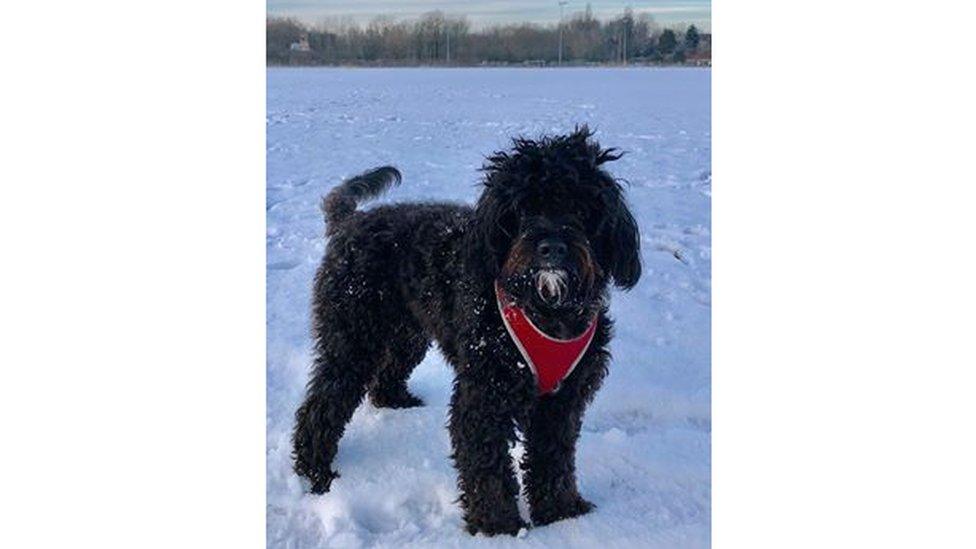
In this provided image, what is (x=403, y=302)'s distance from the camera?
274cm

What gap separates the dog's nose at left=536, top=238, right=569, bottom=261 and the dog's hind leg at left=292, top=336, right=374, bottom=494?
2.35ft

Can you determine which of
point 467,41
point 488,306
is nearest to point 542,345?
point 488,306

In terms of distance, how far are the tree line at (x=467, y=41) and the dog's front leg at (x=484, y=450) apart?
87 cm

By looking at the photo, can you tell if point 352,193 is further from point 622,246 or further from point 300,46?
point 622,246

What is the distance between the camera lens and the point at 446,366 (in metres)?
2.85

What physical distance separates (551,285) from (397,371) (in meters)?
0.69

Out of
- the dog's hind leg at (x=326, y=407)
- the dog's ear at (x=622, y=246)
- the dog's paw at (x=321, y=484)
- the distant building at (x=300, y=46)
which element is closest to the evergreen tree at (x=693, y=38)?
the dog's ear at (x=622, y=246)

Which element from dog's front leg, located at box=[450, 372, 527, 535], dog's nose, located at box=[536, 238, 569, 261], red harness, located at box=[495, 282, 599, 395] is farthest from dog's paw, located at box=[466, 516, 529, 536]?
dog's nose, located at box=[536, 238, 569, 261]

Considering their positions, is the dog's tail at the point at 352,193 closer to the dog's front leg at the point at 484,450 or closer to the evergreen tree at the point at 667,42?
the dog's front leg at the point at 484,450

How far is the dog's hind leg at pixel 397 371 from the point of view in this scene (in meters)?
2.83
